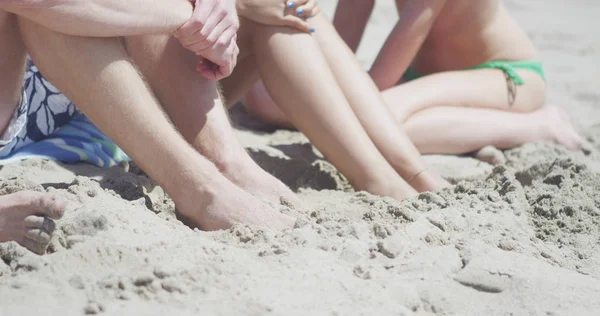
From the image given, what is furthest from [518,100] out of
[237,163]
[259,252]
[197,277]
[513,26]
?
[197,277]

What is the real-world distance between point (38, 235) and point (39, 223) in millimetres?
25

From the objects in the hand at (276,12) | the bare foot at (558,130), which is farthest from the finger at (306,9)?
the bare foot at (558,130)

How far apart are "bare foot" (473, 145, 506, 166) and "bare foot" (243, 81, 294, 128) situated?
31.6 inches

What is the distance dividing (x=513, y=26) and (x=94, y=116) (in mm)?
2047

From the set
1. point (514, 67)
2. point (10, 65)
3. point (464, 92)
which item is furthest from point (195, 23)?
point (514, 67)

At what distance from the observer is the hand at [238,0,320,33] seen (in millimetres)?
2311

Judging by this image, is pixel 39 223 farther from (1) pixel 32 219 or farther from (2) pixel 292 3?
(2) pixel 292 3

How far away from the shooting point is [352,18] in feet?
11.4

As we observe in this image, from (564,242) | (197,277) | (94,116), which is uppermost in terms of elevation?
(94,116)

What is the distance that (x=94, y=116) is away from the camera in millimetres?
1932

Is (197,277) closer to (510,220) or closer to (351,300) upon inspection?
(351,300)

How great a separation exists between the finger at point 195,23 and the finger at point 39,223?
0.65 meters

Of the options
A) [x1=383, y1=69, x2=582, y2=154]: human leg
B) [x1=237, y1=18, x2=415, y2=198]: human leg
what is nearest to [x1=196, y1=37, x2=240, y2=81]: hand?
[x1=237, y1=18, x2=415, y2=198]: human leg

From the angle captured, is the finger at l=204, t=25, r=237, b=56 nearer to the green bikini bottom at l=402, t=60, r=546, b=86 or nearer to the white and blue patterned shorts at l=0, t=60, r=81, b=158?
the white and blue patterned shorts at l=0, t=60, r=81, b=158
